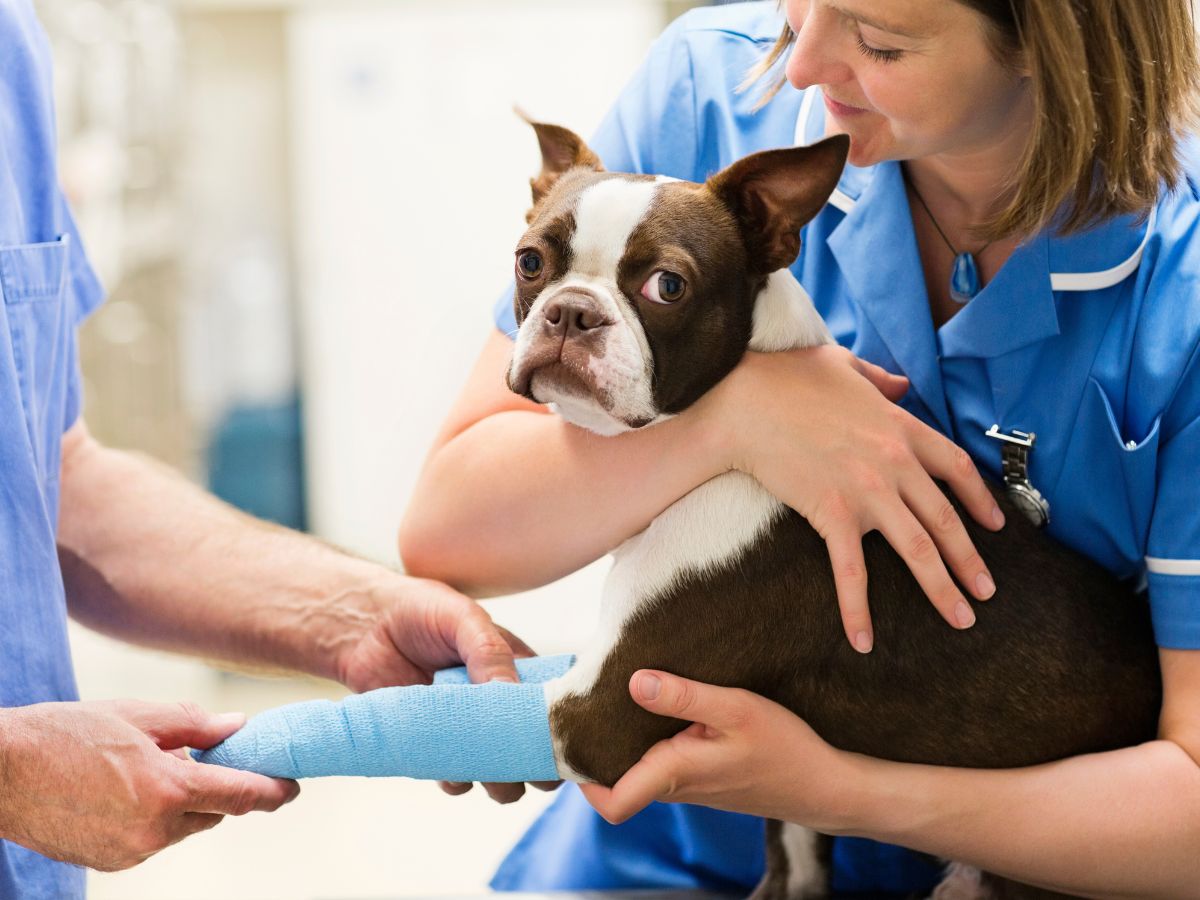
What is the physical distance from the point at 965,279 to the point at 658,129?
0.36 m

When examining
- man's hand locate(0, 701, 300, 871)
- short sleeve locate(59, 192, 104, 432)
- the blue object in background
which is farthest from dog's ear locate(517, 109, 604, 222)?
the blue object in background

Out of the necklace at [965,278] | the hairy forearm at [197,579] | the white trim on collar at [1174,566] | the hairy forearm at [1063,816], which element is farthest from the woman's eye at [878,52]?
the hairy forearm at [197,579]

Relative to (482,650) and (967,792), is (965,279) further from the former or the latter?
(482,650)

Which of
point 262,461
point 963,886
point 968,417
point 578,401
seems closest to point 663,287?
point 578,401

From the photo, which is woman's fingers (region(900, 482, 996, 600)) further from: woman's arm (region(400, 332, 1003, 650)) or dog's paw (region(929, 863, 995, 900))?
dog's paw (region(929, 863, 995, 900))

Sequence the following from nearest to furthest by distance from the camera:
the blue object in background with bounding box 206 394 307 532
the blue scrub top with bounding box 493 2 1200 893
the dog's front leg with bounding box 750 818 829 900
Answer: the blue scrub top with bounding box 493 2 1200 893 < the dog's front leg with bounding box 750 818 829 900 < the blue object in background with bounding box 206 394 307 532

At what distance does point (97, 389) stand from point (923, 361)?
3.19 metres

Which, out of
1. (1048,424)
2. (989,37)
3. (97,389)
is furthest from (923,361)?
(97,389)

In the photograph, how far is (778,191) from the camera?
1205 millimetres

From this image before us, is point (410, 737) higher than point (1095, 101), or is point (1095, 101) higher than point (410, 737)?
point (1095, 101)

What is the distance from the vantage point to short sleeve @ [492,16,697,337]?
139 centimetres

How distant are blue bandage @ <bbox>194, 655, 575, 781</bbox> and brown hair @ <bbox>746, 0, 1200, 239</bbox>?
2.02 ft

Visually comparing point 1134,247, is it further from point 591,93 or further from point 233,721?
point 591,93

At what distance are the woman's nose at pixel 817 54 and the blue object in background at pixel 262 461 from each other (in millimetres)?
3695
